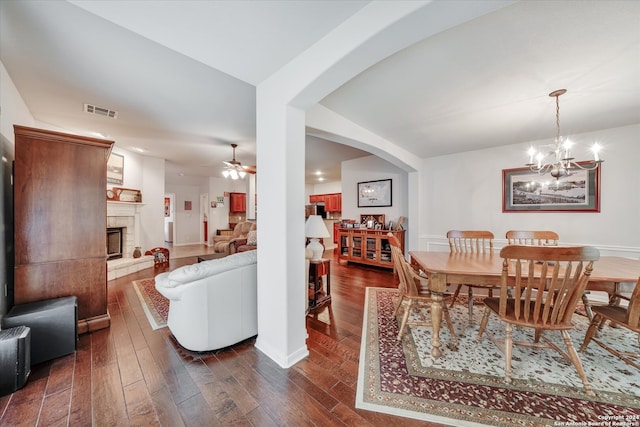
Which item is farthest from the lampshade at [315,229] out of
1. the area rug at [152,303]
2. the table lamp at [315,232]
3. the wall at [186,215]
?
the wall at [186,215]

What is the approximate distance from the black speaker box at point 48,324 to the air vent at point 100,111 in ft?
7.34

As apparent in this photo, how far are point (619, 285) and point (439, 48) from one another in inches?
91.2

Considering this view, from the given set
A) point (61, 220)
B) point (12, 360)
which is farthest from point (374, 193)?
point (12, 360)

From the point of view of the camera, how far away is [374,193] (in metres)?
5.49

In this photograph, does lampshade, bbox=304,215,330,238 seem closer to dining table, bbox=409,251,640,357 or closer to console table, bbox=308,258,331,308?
console table, bbox=308,258,331,308

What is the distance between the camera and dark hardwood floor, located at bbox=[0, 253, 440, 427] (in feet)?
4.37

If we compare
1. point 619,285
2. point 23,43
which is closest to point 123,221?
point 23,43

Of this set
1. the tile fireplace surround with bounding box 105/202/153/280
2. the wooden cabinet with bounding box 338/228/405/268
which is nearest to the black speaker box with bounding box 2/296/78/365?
the tile fireplace surround with bounding box 105/202/153/280

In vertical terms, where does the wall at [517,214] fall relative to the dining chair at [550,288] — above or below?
above

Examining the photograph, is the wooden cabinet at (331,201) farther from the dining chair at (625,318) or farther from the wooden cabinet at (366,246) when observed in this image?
the dining chair at (625,318)

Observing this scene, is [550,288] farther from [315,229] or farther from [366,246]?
[366,246]

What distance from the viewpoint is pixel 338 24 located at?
56.2 inches

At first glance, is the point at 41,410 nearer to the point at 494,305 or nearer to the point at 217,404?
the point at 217,404

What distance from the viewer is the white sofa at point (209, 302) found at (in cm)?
190
